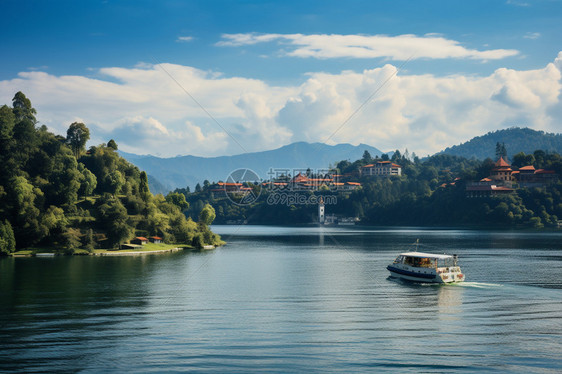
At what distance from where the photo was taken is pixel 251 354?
3291 centimetres

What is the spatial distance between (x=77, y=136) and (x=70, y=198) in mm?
31299

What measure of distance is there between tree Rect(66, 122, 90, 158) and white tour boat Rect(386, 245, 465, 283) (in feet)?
330

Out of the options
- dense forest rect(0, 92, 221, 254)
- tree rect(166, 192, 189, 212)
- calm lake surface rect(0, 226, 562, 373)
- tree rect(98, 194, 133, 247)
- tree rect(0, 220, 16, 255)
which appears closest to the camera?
calm lake surface rect(0, 226, 562, 373)

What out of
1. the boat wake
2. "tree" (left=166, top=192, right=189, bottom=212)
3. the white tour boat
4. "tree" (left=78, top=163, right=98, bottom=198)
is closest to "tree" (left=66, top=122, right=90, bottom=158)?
"tree" (left=78, top=163, right=98, bottom=198)

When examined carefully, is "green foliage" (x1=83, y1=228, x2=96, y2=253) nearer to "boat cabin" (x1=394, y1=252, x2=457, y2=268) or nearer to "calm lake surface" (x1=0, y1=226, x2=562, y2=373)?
"calm lake surface" (x1=0, y1=226, x2=562, y2=373)

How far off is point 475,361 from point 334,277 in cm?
3885

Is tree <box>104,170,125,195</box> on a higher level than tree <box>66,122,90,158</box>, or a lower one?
lower

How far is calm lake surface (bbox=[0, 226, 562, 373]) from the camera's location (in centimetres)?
3148

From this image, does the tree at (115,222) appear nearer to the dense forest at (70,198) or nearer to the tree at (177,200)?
the dense forest at (70,198)

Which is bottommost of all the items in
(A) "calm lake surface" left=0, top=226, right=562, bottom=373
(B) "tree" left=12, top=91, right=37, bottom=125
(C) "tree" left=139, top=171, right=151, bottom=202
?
(A) "calm lake surface" left=0, top=226, right=562, bottom=373

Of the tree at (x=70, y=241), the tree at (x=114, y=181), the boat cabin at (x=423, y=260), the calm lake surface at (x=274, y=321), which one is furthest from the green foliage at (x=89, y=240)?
the boat cabin at (x=423, y=260)

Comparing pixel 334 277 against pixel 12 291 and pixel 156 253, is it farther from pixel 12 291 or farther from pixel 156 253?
pixel 156 253

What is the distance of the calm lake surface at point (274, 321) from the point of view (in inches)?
1240

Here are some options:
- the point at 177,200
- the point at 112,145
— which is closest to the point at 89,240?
the point at 177,200
